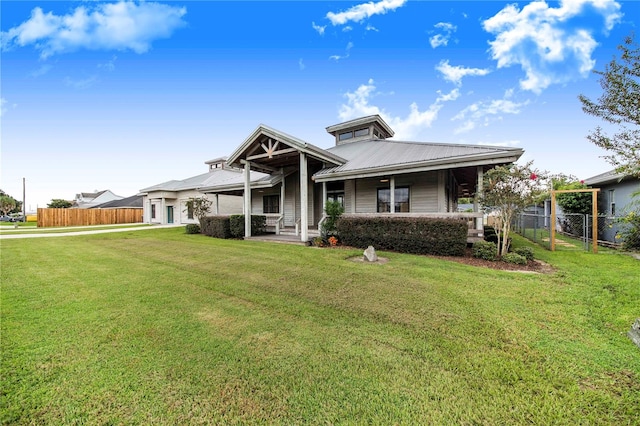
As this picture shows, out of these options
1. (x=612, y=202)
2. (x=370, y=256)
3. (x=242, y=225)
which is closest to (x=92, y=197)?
(x=242, y=225)

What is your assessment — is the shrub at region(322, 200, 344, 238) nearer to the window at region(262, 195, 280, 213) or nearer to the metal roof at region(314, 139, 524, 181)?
the metal roof at region(314, 139, 524, 181)

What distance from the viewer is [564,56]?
960 centimetres

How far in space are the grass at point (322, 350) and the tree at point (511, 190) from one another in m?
2.44

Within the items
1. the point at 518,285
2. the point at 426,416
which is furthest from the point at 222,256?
the point at 518,285

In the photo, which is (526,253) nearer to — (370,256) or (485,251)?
(485,251)

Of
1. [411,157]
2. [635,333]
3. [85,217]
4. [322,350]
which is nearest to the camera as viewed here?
[322,350]

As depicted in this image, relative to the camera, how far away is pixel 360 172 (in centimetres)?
1034

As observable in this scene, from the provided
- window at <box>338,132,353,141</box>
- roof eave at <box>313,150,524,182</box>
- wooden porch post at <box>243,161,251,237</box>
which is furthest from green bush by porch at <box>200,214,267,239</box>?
window at <box>338,132,353,141</box>

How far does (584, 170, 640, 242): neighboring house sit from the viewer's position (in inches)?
420

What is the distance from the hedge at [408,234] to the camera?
783 centimetres

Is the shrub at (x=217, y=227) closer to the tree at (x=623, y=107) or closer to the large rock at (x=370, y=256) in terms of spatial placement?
the large rock at (x=370, y=256)

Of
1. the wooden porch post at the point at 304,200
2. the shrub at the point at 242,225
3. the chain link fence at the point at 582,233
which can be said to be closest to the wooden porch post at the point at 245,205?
the shrub at the point at 242,225

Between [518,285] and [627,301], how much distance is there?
1.41 m

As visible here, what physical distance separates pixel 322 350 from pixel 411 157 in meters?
9.13
